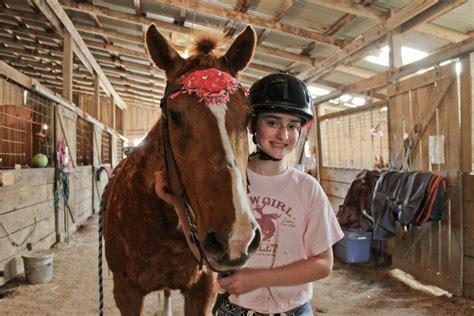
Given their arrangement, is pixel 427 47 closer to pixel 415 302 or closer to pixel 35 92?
pixel 415 302

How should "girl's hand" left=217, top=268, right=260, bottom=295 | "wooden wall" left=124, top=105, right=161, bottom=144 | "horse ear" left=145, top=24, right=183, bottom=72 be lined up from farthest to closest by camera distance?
"wooden wall" left=124, top=105, right=161, bottom=144
"horse ear" left=145, top=24, right=183, bottom=72
"girl's hand" left=217, top=268, right=260, bottom=295

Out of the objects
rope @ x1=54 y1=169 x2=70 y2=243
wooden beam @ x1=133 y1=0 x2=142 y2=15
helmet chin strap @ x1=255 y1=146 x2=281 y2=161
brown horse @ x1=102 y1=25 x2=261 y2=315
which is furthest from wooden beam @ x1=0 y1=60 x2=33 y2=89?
helmet chin strap @ x1=255 y1=146 x2=281 y2=161

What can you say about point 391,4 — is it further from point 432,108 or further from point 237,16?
point 237,16

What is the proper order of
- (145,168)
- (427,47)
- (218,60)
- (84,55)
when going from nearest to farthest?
(218,60), (145,168), (427,47), (84,55)

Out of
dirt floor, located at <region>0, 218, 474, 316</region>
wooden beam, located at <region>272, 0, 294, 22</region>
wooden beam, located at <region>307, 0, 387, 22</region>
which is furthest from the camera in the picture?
wooden beam, located at <region>272, 0, 294, 22</region>

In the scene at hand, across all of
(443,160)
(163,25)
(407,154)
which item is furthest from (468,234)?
(163,25)

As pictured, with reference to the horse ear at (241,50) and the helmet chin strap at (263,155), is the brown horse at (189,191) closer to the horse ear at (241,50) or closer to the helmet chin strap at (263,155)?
the horse ear at (241,50)

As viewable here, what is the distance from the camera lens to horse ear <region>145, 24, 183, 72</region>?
1491mm

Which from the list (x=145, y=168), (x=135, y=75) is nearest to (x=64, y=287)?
(x=145, y=168)

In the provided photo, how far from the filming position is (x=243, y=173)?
1140 millimetres

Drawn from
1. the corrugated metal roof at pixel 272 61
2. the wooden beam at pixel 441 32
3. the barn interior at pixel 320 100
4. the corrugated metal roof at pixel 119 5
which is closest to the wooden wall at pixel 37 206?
the barn interior at pixel 320 100

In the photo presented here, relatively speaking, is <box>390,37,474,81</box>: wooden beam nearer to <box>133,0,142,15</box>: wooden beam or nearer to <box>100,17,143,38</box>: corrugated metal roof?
<box>133,0,142,15</box>: wooden beam

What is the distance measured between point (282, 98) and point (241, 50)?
1.10ft

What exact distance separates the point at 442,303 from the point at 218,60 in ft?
11.2
